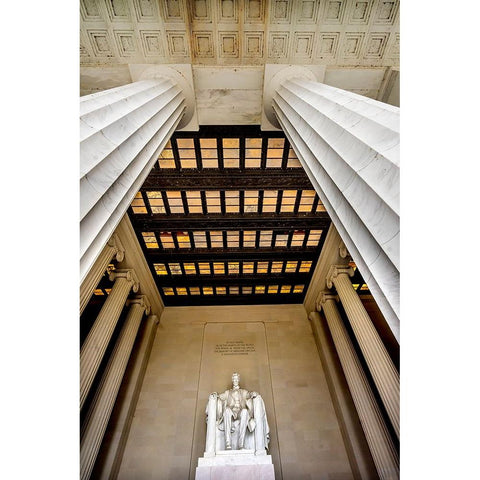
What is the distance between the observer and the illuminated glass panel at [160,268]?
1492 cm

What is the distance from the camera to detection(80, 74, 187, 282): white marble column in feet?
9.62

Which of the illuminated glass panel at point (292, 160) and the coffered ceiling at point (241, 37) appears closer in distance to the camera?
the coffered ceiling at point (241, 37)

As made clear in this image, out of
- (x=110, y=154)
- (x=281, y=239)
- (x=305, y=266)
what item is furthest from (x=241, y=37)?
(x=305, y=266)

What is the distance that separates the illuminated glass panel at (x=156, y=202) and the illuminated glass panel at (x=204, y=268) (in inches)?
155

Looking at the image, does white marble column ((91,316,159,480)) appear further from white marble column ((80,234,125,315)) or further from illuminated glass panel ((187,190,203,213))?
illuminated glass panel ((187,190,203,213))

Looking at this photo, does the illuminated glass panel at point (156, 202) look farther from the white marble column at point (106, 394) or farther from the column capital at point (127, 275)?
the white marble column at point (106, 394)

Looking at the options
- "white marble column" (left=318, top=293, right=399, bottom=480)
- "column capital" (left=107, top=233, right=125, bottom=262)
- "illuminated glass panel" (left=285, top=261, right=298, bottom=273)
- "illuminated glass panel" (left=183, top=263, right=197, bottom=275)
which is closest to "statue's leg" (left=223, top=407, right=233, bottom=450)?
"white marble column" (left=318, top=293, right=399, bottom=480)

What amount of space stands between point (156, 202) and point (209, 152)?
Result: 10.7 feet

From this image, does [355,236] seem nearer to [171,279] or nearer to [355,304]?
[355,304]

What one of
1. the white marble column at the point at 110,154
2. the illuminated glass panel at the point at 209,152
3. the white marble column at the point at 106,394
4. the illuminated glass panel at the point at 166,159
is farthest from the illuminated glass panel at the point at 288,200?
the white marble column at the point at 106,394

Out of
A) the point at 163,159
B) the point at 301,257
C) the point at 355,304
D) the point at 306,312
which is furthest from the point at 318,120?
the point at 306,312

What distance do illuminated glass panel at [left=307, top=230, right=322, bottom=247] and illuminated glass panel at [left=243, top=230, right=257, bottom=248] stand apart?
281cm

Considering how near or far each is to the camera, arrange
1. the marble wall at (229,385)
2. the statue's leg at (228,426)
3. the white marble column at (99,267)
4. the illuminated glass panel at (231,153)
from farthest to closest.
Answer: the marble wall at (229,385) → the illuminated glass panel at (231,153) → the statue's leg at (228,426) → the white marble column at (99,267)

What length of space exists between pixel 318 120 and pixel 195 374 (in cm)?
1343
